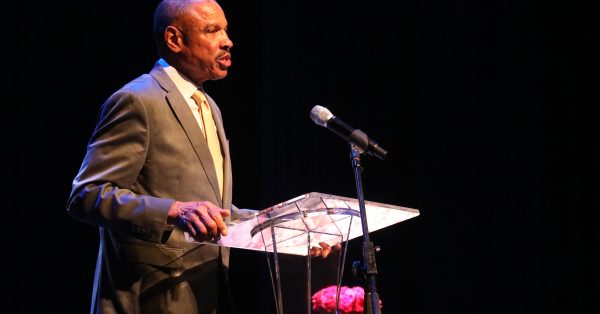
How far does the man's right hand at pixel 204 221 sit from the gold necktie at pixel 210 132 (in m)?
0.48

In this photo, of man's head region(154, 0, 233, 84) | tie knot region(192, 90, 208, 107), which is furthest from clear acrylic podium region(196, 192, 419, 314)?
man's head region(154, 0, 233, 84)

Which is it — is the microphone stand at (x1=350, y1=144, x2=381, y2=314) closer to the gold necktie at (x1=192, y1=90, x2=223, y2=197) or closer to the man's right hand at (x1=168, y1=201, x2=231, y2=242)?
the man's right hand at (x1=168, y1=201, x2=231, y2=242)

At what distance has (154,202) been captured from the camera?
1.83 metres

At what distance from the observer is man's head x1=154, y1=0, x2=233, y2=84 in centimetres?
243

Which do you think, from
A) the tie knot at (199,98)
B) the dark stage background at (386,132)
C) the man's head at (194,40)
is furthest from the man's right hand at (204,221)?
the dark stage background at (386,132)

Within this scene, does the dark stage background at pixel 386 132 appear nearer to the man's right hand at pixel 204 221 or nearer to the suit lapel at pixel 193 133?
the suit lapel at pixel 193 133

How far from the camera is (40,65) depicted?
3.71 meters

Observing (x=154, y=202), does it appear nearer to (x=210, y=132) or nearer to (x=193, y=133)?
(x=193, y=133)

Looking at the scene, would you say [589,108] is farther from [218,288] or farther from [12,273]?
[12,273]

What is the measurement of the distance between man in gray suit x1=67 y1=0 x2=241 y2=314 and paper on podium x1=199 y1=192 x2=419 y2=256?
8 cm

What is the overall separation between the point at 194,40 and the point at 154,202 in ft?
2.73

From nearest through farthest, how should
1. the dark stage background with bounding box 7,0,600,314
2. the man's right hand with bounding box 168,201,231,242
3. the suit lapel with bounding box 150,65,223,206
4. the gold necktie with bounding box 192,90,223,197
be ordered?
the man's right hand with bounding box 168,201,231,242 < the suit lapel with bounding box 150,65,223,206 < the gold necktie with bounding box 192,90,223,197 < the dark stage background with bounding box 7,0,600,314

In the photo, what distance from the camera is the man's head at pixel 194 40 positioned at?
7.98 ft

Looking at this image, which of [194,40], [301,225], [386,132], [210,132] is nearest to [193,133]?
[210,132]
